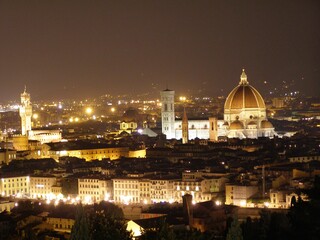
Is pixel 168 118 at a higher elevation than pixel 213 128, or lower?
higher

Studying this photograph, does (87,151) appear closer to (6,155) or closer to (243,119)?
(6,155)

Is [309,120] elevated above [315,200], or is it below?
above

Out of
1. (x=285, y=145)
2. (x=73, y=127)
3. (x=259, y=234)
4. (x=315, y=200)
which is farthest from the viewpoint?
(x=73, y=127)

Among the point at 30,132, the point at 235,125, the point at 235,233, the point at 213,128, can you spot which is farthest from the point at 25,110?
the point at 235,233

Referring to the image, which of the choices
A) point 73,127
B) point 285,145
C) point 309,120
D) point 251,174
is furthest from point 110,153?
point 309,120

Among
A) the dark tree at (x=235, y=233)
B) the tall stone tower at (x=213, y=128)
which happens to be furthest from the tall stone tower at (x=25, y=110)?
the dark tree at (x=235, y=233)

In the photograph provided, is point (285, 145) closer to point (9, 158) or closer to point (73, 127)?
point (9, 158)

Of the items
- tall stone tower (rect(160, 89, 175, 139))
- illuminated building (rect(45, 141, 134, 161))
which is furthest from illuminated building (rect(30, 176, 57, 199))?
tall stone tower (rect(160, 89, 175, 139))
